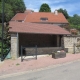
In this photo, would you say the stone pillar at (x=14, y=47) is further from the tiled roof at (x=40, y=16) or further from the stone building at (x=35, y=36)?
the tiled roof at (x=40, y=16)

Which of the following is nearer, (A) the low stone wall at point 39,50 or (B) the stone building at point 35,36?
(B) the stone building at point 35,36

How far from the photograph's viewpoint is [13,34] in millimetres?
17734

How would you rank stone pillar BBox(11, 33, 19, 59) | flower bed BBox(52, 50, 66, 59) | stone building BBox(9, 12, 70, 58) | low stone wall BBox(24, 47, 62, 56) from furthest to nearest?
low stone wall BBox(24, 47, 62, 56) → stone building BBox(9, 12, 70, 58) → stone pillar BBox(11, 33, 19, 59) → flower bed BBox(52, 50, 66, 59)

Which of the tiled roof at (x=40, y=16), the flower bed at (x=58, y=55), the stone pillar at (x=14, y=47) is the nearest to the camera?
the flower bed at (x=58, y=55)

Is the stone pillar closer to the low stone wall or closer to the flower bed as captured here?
the low stone wall

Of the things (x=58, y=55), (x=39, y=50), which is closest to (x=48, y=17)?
(x=39, y=50)

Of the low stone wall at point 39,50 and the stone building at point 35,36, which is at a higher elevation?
the stone building at point 35,36

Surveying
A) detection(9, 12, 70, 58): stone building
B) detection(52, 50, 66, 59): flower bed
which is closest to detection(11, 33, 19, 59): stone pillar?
detection(9, 12, 70, 58): stone building

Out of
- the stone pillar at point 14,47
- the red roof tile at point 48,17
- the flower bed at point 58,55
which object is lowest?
the flower bed at point 58,55

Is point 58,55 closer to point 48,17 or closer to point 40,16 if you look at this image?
point 48,17

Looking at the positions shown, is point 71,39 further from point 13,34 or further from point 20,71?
point 20,71

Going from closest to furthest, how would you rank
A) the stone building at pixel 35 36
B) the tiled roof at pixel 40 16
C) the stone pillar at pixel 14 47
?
the stone pillar at pixel 14 47, the stone building at pixel 35 36, the tiled roof at pixel 40 16

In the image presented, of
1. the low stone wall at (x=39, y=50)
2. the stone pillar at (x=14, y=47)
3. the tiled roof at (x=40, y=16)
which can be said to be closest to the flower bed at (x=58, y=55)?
the low stone wall at (x=39, y=50)

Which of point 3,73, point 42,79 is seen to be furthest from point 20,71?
point 42,79
